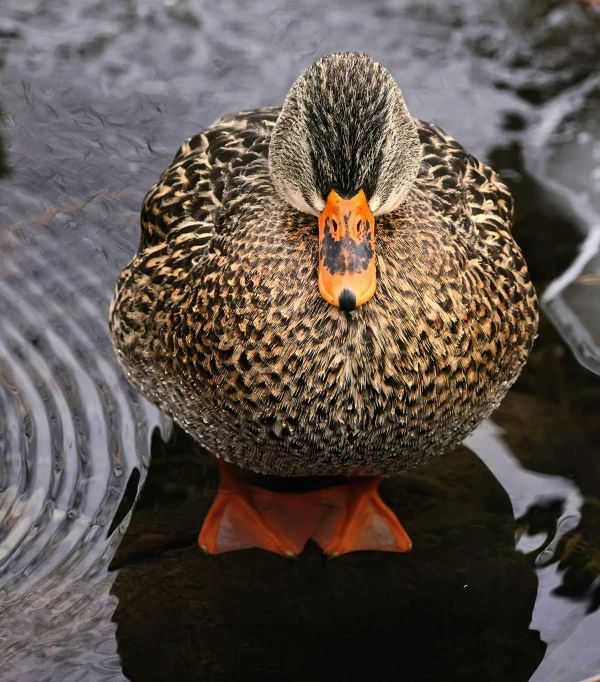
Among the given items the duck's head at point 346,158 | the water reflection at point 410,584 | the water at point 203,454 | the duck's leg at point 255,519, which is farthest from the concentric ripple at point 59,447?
the duck's head at point 346,158

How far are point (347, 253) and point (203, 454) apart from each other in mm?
1490

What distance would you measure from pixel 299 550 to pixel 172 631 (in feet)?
1.91

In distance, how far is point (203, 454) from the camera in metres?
4.14

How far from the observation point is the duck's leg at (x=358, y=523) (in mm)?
3840

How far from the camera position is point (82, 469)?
3799 mm

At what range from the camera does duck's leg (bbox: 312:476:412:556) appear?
151 inches

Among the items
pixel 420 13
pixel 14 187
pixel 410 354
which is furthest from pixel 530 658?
pixel 420 13

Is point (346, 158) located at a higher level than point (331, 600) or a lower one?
higher

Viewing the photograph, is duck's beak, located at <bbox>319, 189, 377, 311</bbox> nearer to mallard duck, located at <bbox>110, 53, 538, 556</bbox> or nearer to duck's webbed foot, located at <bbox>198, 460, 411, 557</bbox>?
mallard duck, located at <bbox>110, 53, 538, 556</bbox>

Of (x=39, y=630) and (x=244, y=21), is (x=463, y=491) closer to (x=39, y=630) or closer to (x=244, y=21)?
(x=39, y=630)

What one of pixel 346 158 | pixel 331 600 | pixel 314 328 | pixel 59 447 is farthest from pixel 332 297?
pixel 59 447

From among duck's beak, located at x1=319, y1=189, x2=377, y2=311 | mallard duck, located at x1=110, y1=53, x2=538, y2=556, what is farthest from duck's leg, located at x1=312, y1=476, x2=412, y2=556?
duck's beak, located at x1=319, y1=189, x2=377, y2=311

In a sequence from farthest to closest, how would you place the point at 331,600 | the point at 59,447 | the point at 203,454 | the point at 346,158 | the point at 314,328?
the point at 203,454 < the point at 59,447 < the point at 331,600 < the point at 314,328 < the point at 346,158

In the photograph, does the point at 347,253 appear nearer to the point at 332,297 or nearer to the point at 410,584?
the point at 332,297
